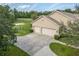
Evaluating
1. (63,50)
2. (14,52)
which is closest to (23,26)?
(14,52)

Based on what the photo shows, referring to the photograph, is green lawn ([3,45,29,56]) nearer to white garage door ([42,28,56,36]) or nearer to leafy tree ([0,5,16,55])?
leafy tree ([0,5,16,55])

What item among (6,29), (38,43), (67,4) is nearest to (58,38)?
(38,43)

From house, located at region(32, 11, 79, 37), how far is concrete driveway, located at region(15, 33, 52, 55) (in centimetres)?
5

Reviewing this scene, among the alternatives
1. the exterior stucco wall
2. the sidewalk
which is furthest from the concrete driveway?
the exterior stucco wall

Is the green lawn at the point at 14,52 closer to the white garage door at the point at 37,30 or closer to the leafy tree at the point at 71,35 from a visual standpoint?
the white garage door at the point at 37,30

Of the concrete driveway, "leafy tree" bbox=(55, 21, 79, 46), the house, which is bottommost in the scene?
the concrete driveway

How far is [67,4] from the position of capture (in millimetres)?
1843

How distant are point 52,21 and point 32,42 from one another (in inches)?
9.5

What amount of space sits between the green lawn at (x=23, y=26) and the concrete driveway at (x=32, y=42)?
4 centimetres

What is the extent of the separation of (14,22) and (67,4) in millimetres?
460

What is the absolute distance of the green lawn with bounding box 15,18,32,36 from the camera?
6.11 ft

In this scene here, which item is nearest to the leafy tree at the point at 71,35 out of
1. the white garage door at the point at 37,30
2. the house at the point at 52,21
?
the house at the point at 52,21

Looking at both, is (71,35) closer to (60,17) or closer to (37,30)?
(60,17)

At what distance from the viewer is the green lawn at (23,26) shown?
1.86 meters
